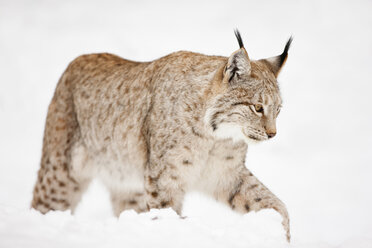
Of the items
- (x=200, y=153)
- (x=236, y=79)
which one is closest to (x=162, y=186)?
(x=200, y=153)

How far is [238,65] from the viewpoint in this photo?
387 cm

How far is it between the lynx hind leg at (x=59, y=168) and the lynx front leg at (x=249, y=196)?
1.60 meters

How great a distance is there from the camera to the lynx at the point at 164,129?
391 centimetres

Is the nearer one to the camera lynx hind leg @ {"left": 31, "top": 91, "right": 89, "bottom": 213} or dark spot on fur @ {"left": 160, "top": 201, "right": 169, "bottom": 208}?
Result: dark spot on fur @ {"left": 160, "top": 201, "right": 169, "bottom": 208}

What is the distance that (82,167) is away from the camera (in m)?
5.04

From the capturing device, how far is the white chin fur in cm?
392

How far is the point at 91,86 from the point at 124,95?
0.49 metres

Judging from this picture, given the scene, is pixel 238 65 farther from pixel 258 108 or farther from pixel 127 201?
pixel 127 201

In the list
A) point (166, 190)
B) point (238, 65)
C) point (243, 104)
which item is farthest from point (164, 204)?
point (238, 65)

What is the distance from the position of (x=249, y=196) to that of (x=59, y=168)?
1.89 meters

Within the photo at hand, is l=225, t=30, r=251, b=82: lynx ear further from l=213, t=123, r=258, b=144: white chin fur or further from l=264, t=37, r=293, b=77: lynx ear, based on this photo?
l=264, t=37, r=293, b=77: lynx ear

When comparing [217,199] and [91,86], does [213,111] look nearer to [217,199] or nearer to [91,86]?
[217,199]

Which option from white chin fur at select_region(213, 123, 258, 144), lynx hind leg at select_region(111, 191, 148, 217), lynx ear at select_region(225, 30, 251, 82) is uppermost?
lynx ear at select_region(225, 30, 251, 82)

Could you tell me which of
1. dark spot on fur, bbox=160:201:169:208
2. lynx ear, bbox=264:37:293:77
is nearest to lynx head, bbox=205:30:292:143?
lynx ear, bbox=264:37:293:77
